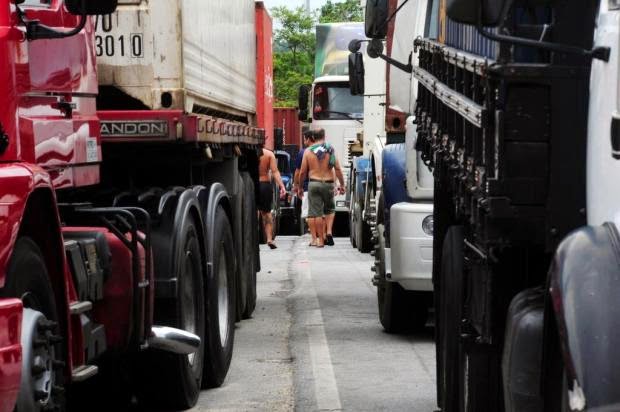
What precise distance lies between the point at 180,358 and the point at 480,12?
14.9ft

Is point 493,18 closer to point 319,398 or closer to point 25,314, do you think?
point 25,314

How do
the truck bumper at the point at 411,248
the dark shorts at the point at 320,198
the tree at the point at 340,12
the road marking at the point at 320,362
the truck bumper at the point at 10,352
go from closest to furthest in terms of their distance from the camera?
the truck bumper at the point at 10,352 < the road marking at the point at 320,362 < the truck bumper at the point at 411,248 < the dark shorts at the point at 320,198 < the tree at the point at 340,12

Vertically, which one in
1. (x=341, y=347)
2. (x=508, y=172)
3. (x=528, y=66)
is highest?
(x=528, y=66)

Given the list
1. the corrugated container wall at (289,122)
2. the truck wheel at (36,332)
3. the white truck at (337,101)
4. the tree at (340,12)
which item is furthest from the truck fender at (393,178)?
the tree at (340,12)

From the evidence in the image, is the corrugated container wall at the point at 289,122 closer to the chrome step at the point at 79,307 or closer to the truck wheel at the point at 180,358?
the truck wheel at the point at 180,358

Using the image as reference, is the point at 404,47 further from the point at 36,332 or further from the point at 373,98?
the point at 373,98

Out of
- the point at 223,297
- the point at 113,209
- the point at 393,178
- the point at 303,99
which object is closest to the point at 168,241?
the point at 113,209

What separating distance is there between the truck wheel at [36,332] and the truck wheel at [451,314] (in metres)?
1.84

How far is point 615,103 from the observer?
4.12m

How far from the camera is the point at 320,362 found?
10539 millimetres

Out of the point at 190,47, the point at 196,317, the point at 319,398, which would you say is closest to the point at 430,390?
the point at 319,398

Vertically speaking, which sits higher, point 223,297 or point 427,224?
point 427,224

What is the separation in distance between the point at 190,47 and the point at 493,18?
207 inches

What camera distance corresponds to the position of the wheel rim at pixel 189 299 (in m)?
8.68
